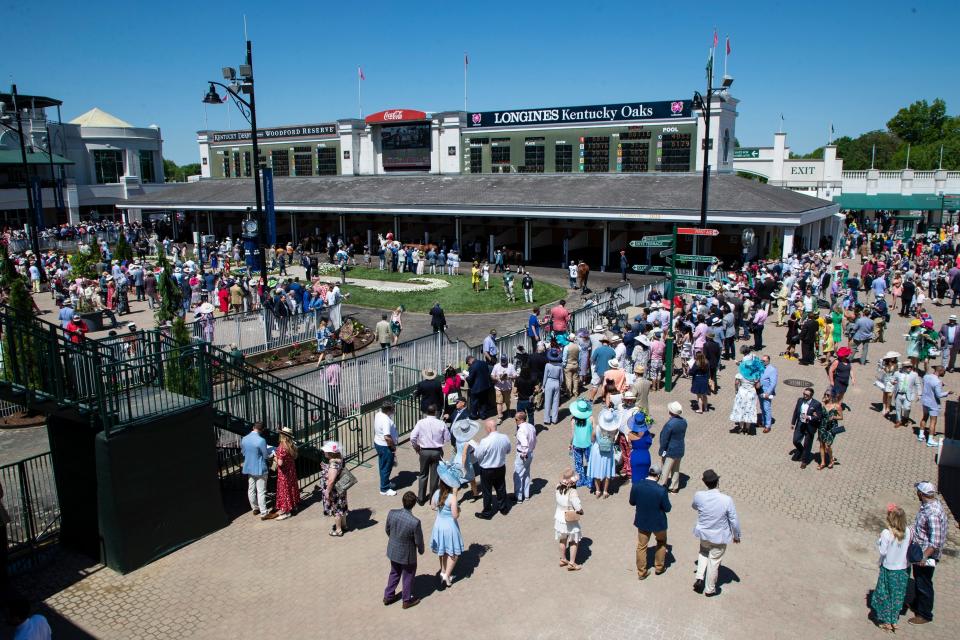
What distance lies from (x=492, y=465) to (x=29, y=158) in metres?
54.8

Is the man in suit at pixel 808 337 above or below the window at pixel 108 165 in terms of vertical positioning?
below

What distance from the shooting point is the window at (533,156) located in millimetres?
38906

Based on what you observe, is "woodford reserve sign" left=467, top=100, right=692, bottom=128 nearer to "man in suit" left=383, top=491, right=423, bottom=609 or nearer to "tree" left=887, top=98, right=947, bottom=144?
"man in suit" left=383, top=491, right=423, bottom=609

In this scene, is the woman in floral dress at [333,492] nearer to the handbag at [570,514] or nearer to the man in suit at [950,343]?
the handbag at [570,514]

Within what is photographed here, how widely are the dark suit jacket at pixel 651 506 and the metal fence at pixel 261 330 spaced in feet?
41.9

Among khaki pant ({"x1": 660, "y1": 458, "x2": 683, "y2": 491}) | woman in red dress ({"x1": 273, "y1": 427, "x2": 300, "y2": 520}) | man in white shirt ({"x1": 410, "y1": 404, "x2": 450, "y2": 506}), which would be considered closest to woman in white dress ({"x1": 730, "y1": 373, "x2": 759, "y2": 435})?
khaki pant ({"x1": 660, "y1": 458, "x2": 683, "y2": 491})

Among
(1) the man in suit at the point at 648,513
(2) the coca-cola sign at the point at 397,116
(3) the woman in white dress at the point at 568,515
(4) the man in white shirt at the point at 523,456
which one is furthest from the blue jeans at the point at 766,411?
(2) the coca-cola sign at the point at 397,116

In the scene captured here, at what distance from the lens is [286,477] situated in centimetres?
1002

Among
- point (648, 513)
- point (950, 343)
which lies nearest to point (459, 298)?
point (950, 343)

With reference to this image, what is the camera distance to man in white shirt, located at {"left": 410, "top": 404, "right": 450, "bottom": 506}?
10.1 meters

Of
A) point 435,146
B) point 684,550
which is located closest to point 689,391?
point 684,550

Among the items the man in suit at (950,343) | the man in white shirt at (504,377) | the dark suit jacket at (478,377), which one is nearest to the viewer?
the dark suit jacket at (478,377)

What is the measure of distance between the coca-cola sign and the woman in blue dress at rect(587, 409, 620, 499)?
3568cm

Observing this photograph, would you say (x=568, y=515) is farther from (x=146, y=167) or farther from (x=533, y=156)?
(x=146, y=167)
